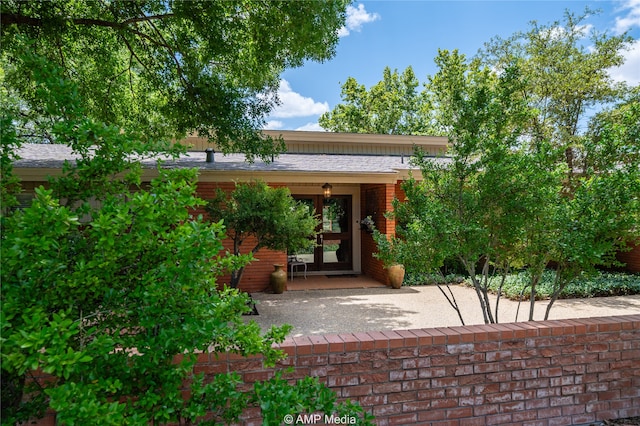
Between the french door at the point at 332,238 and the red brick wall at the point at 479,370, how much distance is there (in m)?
9.35

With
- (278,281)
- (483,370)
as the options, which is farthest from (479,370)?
(278,281)

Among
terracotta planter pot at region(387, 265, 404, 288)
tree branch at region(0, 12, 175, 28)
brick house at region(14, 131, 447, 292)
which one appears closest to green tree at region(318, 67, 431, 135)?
brick house at region(14, 131, 447, 292)

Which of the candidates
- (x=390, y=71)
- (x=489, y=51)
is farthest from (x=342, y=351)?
(x=390, y=71)

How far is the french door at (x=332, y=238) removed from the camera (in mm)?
12555

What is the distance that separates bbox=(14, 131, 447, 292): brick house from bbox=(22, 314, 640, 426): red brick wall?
4293 millimetres

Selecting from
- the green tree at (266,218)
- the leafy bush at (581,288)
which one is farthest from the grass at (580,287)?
the green tree at (266,218)

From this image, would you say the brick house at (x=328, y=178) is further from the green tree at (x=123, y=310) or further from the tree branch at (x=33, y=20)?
the green tree at (x=123, y=310)

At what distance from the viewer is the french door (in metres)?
12.6

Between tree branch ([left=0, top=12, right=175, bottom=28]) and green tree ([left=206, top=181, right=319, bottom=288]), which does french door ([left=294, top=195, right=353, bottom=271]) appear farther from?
tree branch ([left=0, top=12, right=175, bottom=28])

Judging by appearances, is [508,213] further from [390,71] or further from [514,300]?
[390,71]

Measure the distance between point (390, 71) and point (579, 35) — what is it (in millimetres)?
18968

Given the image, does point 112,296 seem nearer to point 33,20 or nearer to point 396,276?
point 33,20

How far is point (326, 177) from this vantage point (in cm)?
1009

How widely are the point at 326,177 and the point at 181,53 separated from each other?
4.45m
